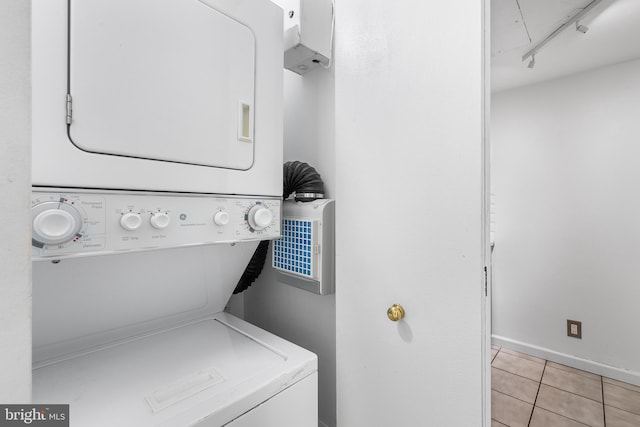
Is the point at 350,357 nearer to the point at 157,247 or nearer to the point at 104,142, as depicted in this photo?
the point at 157,247

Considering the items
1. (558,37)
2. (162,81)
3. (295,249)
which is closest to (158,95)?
(162,81)

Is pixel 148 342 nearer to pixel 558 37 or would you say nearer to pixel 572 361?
pixel 558 37

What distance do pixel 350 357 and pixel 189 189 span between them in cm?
94

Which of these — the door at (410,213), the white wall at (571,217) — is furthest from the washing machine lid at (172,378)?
the white wall at (571,217)

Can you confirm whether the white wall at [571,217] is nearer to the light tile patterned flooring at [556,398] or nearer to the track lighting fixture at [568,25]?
the light tile patterned flooring at [556,398]

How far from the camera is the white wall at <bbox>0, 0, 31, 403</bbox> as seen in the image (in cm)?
28

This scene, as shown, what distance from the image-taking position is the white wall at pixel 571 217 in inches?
102

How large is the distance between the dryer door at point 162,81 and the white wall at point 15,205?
22.8 inches

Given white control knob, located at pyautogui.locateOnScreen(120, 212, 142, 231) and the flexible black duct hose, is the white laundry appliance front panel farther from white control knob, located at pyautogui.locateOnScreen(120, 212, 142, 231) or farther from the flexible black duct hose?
the flexible black duct hose

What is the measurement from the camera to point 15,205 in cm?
29

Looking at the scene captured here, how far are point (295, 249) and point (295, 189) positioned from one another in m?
0.32

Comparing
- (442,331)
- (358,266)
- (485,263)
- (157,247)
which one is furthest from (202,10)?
(442,331)

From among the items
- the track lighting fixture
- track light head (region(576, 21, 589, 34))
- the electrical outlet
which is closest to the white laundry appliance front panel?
the track lighting fixture

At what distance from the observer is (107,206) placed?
831 millimetres
